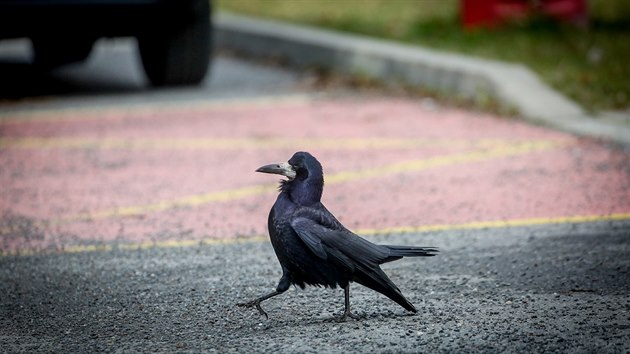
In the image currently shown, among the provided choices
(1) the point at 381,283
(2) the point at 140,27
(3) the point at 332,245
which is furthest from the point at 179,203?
(2) the point at 140,27

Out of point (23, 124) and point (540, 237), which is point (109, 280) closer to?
point (540, 237)

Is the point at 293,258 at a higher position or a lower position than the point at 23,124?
higher

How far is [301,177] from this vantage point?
13.7 ft

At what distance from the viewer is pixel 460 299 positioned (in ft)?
14.5

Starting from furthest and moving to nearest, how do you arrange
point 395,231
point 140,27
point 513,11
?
1. point 513,11
2. point 140,27
3. point 395,231

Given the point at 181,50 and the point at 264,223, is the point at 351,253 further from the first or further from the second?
the point at 181,50

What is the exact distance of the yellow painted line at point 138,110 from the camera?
30.7ft

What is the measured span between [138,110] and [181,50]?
3.56 feet

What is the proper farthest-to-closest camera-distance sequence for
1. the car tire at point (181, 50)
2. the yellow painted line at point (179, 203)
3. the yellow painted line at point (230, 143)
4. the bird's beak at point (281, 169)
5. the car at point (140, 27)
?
the car tire at point (181, 50) < the car at point (140, 27) < the yellow painted line at point (230, 143) < the yellow painted line at point (179, 203) < the bird's beak at point (281, 169)

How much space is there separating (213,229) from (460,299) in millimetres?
1697

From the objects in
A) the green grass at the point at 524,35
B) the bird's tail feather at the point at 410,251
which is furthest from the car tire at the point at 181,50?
the bird's tail feather at the point at 410,251

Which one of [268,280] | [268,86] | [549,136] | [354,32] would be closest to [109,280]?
[268,280]

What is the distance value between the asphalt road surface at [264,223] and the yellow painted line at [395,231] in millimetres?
20

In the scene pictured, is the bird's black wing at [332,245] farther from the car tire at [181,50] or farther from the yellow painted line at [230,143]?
the car tire at [181,50]
